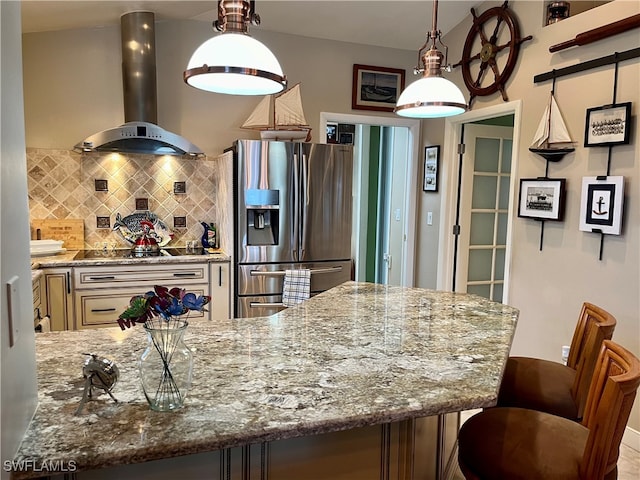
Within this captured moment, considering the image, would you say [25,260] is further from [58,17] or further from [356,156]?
[356,156]

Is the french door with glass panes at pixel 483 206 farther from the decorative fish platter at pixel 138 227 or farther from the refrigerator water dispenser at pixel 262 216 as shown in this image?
the decorative fish platter at pixel 138 227

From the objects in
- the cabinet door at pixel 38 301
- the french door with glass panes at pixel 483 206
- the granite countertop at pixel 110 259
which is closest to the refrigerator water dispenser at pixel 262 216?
the granite countertop at pixel 110 259

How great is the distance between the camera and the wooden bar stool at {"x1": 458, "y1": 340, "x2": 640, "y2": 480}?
1.20 metres

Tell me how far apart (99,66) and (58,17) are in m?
0.44

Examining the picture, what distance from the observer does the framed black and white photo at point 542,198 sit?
2953 mm

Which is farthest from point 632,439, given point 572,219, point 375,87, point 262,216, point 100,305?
point 100,305

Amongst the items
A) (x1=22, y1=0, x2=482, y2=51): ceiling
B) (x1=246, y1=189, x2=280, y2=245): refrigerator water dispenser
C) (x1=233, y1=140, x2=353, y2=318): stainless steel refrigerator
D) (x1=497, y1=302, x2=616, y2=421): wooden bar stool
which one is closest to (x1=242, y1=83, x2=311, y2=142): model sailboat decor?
(x1=233, y1=140, x2=353, y2=318): stainless steel refrigerator

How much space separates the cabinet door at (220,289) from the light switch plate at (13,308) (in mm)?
2529

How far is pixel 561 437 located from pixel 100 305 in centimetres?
299

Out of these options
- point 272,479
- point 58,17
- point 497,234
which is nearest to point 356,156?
point 497,234

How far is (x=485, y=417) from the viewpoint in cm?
152

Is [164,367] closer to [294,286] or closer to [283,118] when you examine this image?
[294,286]

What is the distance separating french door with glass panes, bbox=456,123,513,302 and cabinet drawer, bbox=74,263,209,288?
2.38 m

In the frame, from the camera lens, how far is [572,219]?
2895 millimetres
